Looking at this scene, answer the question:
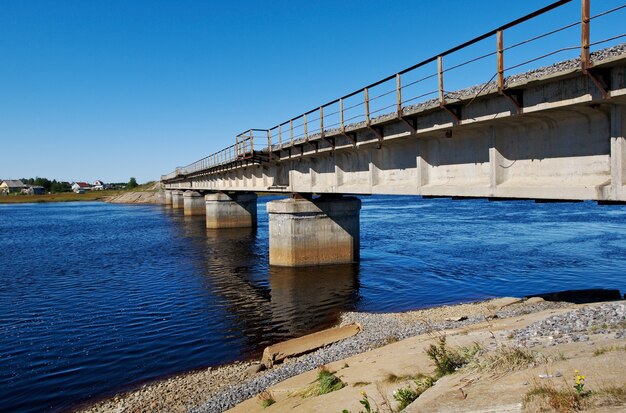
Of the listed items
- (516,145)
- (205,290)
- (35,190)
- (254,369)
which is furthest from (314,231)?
(35,190)

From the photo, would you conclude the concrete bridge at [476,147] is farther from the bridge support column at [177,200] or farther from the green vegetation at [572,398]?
the bridge support column at [177,200]

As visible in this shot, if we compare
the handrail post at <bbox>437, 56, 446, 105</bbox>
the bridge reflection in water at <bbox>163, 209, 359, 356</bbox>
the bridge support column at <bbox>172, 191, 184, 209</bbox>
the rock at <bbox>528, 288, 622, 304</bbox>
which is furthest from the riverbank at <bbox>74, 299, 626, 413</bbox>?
the bridge support column at <bbox>172, 191, 184, 209</bbox>

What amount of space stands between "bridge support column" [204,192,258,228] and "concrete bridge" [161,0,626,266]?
24.4 m

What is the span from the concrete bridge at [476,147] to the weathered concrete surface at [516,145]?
0.02m

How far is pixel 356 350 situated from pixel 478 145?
658 centimetres

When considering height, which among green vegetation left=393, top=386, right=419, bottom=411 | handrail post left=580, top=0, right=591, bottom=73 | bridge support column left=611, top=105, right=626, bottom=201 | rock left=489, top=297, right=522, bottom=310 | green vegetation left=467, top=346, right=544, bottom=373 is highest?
handrail post left=580, top=0, right=591, bottom=73

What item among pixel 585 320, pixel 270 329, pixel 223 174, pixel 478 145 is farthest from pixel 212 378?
pixel 223 174

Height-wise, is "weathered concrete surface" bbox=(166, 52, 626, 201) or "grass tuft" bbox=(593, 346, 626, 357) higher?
"weathered concrete surface" bbox=(166, 52, 626, 201)

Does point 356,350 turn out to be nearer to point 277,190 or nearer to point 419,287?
Result: point 419,287

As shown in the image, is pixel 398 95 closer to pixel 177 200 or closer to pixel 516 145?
pixel 516 145

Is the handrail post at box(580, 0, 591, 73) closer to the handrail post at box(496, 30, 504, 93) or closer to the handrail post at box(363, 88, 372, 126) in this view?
the handrail post at box(496, 30, 504, 93)

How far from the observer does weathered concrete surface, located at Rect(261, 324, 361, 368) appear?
40.0ft

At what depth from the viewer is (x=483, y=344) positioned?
937 centimetres

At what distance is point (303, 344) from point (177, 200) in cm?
8118
